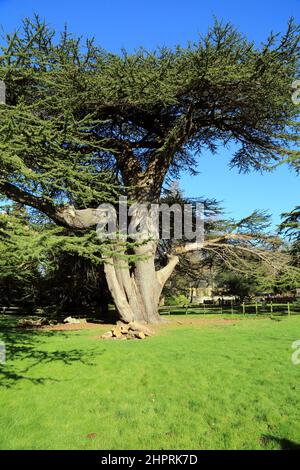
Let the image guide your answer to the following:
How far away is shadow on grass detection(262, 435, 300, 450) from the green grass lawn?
18 mm

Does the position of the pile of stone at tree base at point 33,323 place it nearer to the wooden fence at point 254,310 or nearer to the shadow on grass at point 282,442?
the wooden fence at point 254,310

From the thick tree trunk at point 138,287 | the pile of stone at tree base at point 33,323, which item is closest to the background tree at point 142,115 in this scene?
the thick tree trunk at point 138,287

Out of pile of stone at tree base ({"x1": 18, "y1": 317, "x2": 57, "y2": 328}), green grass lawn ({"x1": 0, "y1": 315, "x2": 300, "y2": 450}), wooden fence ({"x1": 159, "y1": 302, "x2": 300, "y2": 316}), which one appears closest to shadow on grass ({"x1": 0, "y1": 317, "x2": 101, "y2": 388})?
green grass lawn ({"x1": 0, "y1": 315, "x2": 300, "y2": 450})

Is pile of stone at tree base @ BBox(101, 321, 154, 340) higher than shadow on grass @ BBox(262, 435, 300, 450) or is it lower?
higher

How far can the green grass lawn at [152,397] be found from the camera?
475cm

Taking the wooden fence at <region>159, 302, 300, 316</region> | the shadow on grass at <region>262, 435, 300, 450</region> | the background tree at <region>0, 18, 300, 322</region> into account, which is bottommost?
the shadow on grass at <region>262, 435, 300, 450</region>

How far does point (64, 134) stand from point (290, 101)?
11.6 metres

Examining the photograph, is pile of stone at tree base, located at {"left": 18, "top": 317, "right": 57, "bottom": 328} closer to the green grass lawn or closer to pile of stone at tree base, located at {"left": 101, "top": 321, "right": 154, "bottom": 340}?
pile of stone at tree base, located at {"left": 101, "top": 321, "right": 154, "bottom": 340}

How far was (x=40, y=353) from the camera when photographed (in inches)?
416

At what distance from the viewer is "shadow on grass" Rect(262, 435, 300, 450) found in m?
4.35

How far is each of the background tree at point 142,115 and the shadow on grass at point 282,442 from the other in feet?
16.8

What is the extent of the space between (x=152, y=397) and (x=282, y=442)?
253 centimetres

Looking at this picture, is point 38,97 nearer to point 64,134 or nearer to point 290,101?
point 64,134

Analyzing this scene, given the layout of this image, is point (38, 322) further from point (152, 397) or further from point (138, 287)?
point (152, 397)
